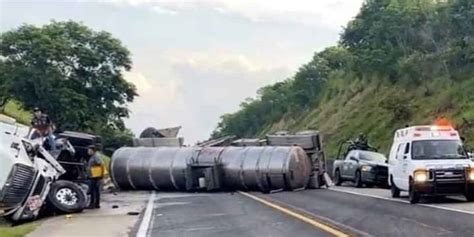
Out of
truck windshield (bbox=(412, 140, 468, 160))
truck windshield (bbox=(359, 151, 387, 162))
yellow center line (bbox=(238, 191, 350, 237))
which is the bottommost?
yellow center line (bbox=(238, 191, 350, 237))

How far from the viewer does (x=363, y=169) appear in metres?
38.3

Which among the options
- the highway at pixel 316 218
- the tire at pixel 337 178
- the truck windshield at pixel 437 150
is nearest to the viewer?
the highway at pixel 316 218

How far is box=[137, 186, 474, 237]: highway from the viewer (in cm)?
1716

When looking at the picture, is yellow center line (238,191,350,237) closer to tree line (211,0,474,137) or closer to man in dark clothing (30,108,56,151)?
man in dark clothing (30,108,56,151)

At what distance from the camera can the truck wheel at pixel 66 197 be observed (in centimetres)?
2519

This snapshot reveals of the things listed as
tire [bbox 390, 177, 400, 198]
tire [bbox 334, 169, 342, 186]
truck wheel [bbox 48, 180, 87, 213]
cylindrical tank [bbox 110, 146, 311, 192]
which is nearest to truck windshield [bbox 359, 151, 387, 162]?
cylindrical tank [bbox 110, 146, 311, 192]

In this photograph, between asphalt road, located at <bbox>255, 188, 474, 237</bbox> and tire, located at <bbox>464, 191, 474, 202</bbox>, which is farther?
tire, located at <bbox>464, 191, 474, 202</bbox>

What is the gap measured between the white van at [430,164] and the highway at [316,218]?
43 centimetres

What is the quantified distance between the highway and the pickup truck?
332 inches

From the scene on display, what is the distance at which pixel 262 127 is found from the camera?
118 metres

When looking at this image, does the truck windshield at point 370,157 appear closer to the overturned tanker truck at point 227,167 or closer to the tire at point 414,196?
the overturned tanker truck at point 227,167

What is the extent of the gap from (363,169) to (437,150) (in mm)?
12499

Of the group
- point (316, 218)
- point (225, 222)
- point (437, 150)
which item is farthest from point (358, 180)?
point (225, 222)

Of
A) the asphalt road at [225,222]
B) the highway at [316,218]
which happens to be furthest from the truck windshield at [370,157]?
the asphalt road at [225,222]
